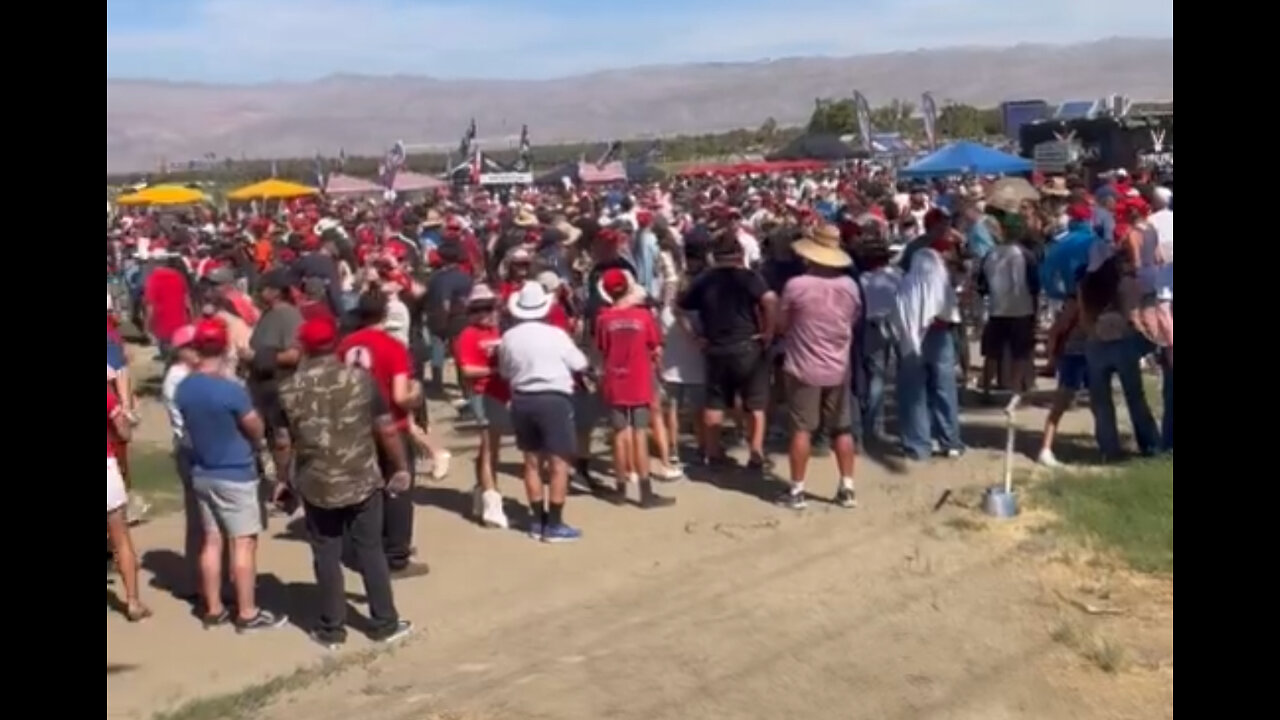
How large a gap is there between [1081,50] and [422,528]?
464 ft

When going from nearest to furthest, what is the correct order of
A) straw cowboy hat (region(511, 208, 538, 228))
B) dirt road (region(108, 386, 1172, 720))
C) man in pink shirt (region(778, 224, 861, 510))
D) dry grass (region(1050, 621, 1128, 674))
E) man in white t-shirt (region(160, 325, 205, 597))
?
dirt road (region(108, 386, 1172, 720)) → dry grass (region(1050, 621, 1128, 674)) → man in white t-shirt (region(160, 325, 205, 597)) → man in pink shirt (region(778, 224, 861, 510)) → straw cowboy hat (region(511, 208, 538, 228))

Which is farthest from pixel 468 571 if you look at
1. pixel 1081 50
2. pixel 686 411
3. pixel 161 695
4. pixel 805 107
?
pixel 1081 50

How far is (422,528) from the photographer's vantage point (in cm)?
984

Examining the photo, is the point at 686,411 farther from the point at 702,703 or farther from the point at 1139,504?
the point at 702,703

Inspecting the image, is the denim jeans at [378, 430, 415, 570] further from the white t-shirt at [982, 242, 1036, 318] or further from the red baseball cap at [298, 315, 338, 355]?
the white t-shirt at [982, 242, 1036, 318]

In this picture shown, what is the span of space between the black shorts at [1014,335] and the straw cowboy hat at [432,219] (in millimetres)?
9264

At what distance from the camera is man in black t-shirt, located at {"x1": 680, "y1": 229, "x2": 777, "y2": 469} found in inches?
403

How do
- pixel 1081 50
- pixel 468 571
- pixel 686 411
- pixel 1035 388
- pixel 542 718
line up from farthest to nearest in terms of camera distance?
pixel 1081 50, pixel 1035 388, pixel 686 411, pixel 468 571, pixel 542 718

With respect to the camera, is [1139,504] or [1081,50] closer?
[1139,504]

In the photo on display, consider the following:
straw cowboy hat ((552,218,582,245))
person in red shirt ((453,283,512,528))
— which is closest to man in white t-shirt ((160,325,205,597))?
person in red shirt ((453,283,512,528))

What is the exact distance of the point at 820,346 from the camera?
9.55 metres

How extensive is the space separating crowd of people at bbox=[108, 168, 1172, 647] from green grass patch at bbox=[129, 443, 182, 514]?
11.1 inches

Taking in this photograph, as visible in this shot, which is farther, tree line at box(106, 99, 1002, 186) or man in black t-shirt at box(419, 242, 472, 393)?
tree line at box(106, 99, 1002, 186)
